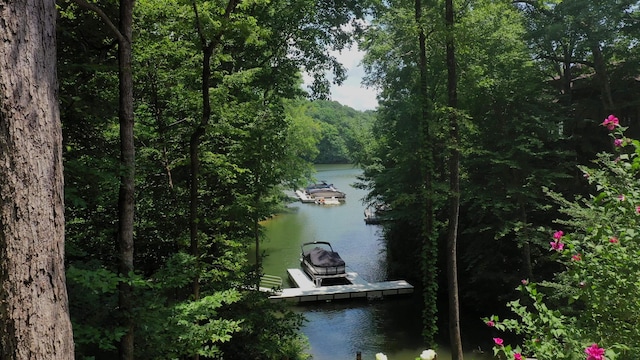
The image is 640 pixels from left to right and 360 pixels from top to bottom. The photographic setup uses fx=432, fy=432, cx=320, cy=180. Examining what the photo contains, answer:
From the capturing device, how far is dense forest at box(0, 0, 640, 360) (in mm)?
3438

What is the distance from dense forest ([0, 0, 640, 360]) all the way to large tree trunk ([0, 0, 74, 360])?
1.2 inches

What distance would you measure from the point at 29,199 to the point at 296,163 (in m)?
14.5

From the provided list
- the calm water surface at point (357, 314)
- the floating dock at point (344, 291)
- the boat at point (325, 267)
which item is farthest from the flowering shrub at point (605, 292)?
the boat at point (325, 267)

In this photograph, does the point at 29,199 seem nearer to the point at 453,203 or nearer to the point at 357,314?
the point at 453,203

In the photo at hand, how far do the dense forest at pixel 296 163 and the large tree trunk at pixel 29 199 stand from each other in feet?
0.10

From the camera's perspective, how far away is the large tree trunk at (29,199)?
224 cm

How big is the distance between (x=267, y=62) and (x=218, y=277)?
5971 millimetres

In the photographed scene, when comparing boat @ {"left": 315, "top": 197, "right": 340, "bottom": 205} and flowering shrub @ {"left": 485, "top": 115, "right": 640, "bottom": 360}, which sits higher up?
flowering shrub @ {"left": 485, "top": 115, "right": 640, "bottom": 360}

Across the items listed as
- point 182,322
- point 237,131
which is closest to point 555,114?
point 237,131

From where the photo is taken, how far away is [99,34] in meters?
5.29

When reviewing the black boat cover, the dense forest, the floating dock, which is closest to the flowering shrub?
the dense forest

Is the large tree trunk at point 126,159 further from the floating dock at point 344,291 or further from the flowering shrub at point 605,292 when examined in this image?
Answer: the floating dock at point 344,291

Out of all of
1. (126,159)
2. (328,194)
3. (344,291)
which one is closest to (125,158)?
(126,159)

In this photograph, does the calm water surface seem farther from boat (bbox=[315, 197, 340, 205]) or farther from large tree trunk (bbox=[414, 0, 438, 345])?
boat (bbox=[315, 197, 340, 205])
